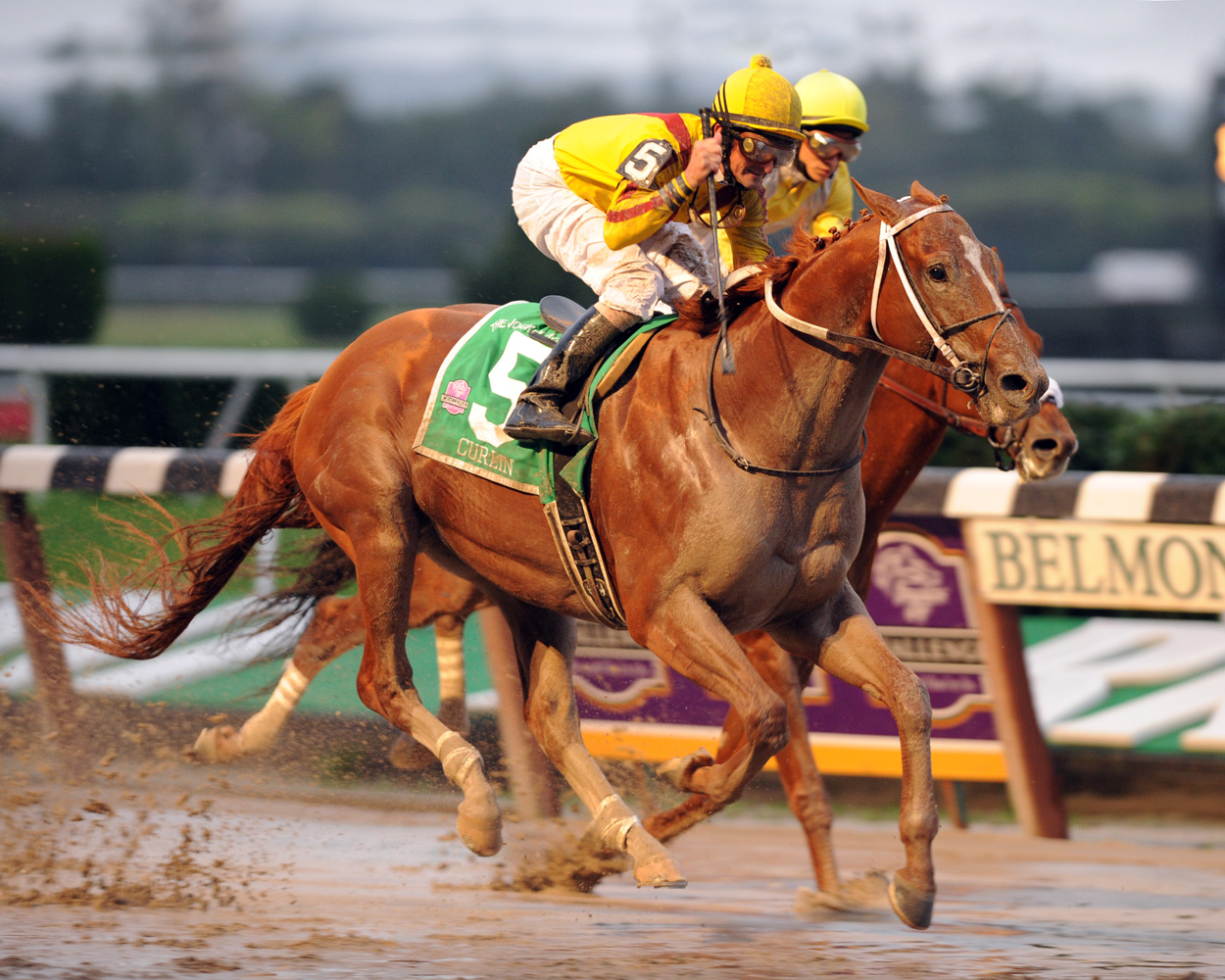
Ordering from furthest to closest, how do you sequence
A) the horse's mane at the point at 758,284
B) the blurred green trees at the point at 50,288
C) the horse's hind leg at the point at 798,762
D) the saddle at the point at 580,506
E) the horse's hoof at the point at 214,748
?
the blurred green trees at the point at 50,288, the horse's hoof at the point at 214,748, the horse's hind leg at the point at 798,762, the saddle at the point at 580,506, the horse's mane at the point at 758,284

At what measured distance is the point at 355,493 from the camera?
13.8ft

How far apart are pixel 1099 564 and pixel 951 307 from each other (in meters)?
2.05

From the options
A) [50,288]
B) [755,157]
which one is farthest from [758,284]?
[50,288]

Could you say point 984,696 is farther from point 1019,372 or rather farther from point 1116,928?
point 1019,372

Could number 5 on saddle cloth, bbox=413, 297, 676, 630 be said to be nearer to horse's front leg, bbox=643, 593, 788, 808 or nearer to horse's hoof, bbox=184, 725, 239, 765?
horse's front leg, bbox=643, 593, 788, 808

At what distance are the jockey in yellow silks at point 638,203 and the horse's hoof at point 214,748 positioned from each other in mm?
1599

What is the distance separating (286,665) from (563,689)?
1207mm

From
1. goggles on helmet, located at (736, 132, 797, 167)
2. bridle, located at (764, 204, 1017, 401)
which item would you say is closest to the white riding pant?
goggles on helmet, located at (736, 132, 797, 167)

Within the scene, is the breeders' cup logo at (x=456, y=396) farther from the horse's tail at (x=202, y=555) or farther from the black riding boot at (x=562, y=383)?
the horse's tail at (x=202, y=555)

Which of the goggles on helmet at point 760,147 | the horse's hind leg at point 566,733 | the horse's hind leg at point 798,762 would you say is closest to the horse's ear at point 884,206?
the goggles on helmet at point 760,147

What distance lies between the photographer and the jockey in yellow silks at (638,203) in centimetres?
351

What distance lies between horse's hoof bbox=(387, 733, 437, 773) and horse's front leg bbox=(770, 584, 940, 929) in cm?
129

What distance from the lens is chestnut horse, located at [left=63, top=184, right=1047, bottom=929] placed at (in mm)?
3256

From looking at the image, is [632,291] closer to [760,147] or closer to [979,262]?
[760,147]
